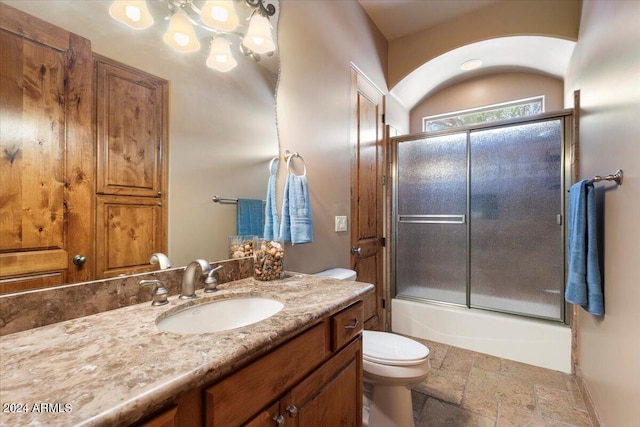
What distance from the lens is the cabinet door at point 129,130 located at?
90 cm

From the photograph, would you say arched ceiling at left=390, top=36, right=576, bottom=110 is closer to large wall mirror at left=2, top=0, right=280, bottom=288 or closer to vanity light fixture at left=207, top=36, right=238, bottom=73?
large wall mirror at left=2, top=0, right=280, bottom=288

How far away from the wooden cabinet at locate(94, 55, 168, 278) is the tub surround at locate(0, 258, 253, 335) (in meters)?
0.05

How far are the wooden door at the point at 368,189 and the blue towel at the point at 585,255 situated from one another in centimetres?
135

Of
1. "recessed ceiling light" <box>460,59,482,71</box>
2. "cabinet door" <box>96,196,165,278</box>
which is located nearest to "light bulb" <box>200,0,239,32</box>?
"cabinet door" <box>96,196,165,278</box>

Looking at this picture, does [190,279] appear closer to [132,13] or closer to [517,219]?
[132,13]

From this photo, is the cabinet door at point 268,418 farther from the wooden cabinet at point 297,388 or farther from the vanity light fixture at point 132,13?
the vanity light fixture at point 132,13

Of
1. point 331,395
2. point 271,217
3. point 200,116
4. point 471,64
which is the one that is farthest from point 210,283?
point 471,64

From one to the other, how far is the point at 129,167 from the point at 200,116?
383 mm

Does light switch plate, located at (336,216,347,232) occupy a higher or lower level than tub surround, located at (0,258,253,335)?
higher

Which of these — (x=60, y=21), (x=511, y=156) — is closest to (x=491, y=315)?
(x=511, y=156)

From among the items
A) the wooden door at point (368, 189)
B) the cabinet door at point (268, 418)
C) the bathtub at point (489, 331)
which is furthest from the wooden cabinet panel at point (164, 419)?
the bathtub at point (489, 331)

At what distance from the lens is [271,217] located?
150 cm

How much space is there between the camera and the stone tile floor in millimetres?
1614

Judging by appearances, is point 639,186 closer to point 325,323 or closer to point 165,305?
point 325,323
